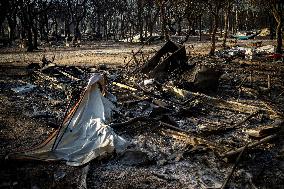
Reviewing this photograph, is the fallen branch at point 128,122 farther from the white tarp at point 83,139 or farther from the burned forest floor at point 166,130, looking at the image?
the white tarp at point 83,139

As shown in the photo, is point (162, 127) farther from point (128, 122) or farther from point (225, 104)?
point (225, 104)

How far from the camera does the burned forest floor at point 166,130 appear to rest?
6270mm

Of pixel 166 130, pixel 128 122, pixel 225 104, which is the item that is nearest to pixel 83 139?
pixel 128 122

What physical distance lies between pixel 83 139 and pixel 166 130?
207 centimetres

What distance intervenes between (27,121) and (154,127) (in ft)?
12.6

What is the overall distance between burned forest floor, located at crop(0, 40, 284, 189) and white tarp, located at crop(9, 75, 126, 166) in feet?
0.68

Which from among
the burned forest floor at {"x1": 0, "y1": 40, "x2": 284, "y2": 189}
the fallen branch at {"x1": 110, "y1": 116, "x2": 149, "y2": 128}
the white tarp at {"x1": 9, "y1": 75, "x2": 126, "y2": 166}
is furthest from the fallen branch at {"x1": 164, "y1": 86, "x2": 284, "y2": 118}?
the white tarp at {"x1": 9, "y1": 75, "x2": 126, "y2": 166}

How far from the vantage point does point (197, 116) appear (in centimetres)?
1023

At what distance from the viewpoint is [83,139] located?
780cm

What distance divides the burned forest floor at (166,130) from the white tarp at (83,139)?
21cm

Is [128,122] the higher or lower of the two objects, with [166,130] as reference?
higher

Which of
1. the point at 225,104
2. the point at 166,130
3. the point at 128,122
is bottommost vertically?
the point at 166,130

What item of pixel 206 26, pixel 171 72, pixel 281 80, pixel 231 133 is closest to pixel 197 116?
pixel 231 133

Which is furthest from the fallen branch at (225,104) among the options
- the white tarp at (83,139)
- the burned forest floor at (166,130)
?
the white tarp at (83,139)
